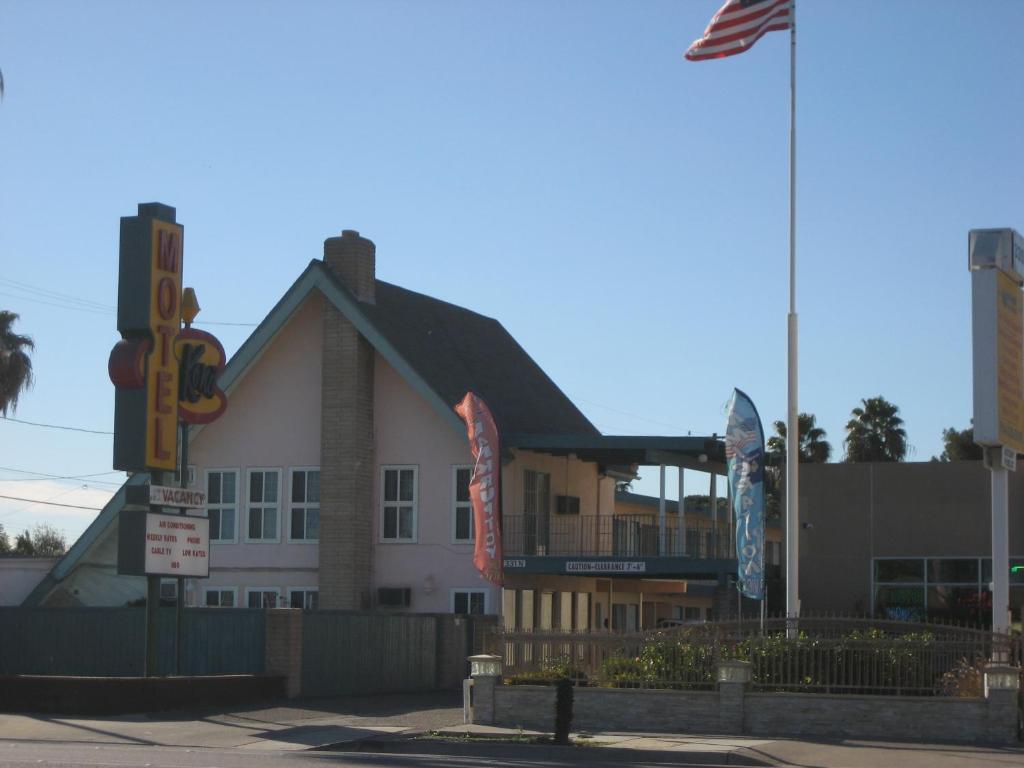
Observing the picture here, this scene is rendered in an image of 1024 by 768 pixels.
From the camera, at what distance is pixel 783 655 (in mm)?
22656

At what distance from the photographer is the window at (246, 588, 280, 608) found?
3656 cm

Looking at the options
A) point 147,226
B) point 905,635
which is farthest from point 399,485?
point 905,635

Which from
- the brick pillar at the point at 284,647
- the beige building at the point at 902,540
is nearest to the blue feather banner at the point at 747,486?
the brick pillar at the point at 284,647

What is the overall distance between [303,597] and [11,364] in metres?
21.5

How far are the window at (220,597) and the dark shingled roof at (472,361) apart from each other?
24.3 feet

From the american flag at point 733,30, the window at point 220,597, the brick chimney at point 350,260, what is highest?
the american flag at point 733,30

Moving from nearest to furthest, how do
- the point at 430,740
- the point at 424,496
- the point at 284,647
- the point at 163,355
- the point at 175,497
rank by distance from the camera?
1. the point at 430,740
2. the point at 163,355
3. the point at 175,497
4. the point at 284,647
5. the point at 424,496

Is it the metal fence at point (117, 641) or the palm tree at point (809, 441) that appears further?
the palm tree at point (809, 441)

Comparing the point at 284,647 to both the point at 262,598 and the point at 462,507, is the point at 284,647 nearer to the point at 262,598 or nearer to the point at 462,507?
the point at 462,507

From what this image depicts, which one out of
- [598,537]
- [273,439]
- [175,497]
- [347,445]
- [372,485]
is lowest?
[598,537]

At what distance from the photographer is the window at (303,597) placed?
3625 cm

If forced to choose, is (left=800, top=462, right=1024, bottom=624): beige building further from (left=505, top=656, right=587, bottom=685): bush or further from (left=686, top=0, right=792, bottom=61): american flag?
(left=505, top=656, right=587, bottom=685): bush

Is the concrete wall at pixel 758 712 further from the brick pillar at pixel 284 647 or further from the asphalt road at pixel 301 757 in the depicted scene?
the brick pillar at pixel 284 647

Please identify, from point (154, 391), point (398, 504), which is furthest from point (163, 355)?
point (398, 504)
